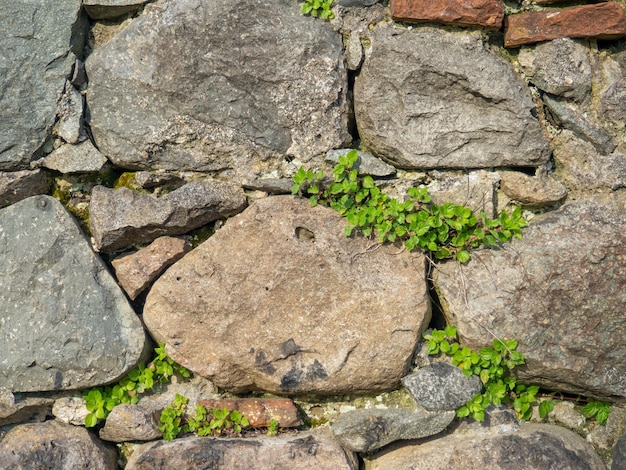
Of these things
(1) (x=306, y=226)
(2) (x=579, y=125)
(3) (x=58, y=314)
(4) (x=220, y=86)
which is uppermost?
(4) (x=220, y=86)

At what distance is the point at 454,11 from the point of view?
8.08 ft

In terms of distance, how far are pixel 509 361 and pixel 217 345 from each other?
3.54ft

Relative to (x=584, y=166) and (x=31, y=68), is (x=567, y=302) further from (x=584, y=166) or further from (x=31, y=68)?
(x=31, y=68)

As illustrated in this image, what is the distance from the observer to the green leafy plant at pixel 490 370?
243 cm

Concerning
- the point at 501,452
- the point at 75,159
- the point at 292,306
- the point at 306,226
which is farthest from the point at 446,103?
the point at 75,159

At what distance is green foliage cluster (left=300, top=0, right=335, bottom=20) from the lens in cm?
252

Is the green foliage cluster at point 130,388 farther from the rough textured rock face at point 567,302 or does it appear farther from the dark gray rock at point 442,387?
the rough textured rock face at point 567,302

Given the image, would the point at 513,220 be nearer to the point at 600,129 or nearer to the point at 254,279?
the point at 600,129

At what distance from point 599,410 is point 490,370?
46cm

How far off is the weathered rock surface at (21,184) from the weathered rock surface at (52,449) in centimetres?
88

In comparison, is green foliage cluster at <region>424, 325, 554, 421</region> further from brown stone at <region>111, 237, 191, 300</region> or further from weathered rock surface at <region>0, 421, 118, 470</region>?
weathered rock surface at <region>0, 421, 118, 470</region>

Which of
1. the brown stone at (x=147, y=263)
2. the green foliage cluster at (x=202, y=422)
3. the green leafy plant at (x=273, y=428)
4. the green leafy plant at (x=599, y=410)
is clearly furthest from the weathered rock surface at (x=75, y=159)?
the green leafy plant at (x=599, y=410)

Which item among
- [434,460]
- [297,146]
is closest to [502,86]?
[297,146]

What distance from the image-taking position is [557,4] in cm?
252
